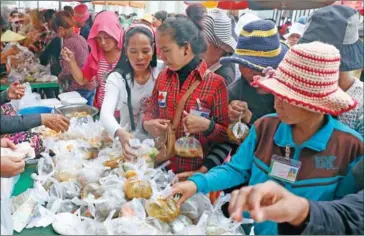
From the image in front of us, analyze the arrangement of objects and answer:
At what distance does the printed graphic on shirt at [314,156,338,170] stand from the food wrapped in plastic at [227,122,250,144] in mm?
237

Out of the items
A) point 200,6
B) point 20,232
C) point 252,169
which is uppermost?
point 200,6

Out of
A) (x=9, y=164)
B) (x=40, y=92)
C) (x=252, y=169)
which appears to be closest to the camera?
(x=9, y=164)

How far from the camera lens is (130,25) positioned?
1072mm

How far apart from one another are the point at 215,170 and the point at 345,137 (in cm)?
37

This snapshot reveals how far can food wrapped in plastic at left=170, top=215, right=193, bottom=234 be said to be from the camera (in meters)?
0.89

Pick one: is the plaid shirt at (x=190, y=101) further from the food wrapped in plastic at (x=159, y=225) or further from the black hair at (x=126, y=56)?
the food wrapped in plastic at (x=159, y=225)

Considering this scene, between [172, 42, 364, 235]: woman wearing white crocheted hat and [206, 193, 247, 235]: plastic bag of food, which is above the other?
[172, 42, 364, 235]: woman wearing white crocheted hat

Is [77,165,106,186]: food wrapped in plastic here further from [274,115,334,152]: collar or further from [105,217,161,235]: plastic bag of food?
[274,115,334,152]: collar

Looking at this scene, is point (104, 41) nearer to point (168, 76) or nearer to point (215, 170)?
point (168, 76)

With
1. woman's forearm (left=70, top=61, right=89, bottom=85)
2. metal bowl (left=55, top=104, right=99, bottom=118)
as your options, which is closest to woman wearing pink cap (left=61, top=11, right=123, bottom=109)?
woman's forearm (left=70, top=61, right=89, bottom=85)

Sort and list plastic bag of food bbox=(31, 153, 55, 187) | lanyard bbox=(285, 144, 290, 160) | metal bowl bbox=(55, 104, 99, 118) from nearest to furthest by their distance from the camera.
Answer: lanyard bbox=(285, 144, 290, 160)
plastic bag of food bbox=(31, 153, 55, 187)
metal bowl bbox=(55, 104, 99, 118)

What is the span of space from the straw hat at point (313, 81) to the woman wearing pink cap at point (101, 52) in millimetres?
581

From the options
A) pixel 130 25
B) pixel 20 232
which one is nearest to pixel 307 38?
pixel 130 25

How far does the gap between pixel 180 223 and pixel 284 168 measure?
34 centimetres
